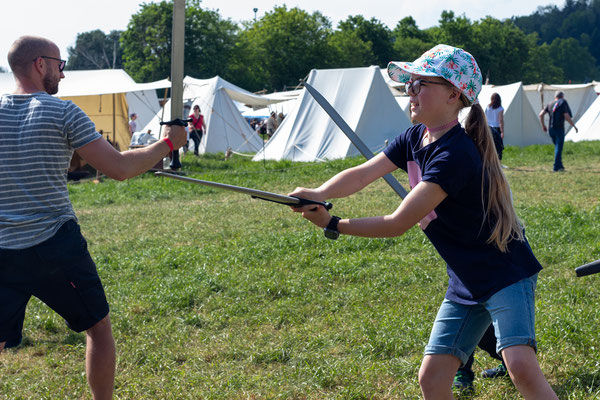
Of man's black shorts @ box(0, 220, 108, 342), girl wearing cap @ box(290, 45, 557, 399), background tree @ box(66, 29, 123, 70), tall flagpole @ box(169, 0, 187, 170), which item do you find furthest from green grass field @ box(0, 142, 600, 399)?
background tree @ box(66, 29, 123, 70)

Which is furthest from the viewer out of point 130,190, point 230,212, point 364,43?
point 364,43

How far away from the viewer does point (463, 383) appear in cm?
350

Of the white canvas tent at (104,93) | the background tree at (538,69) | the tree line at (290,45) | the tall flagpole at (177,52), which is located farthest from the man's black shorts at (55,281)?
the background tree at (538,69)

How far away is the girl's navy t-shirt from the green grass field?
119 cm

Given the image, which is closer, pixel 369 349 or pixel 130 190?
pixel 369 349

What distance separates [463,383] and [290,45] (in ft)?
233

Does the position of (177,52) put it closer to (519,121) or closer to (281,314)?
(281,314)

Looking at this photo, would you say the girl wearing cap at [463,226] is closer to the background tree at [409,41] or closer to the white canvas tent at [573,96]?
the white canvas tent at [573,96]

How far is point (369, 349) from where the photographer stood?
409cm

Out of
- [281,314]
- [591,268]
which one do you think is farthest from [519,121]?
[591,268]

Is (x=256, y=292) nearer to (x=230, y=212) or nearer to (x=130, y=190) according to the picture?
(x=230, y=212)

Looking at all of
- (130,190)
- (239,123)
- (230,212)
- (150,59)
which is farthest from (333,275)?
(150,59)

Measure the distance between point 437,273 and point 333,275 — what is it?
954 mm

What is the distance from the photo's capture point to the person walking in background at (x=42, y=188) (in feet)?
9.32
